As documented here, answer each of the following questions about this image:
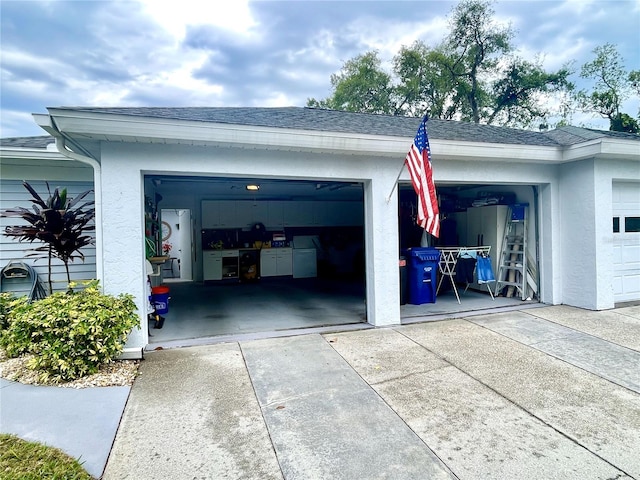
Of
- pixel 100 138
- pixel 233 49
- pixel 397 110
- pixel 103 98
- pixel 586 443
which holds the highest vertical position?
pixel 397 110

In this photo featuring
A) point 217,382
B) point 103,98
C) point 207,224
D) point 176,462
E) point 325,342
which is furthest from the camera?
point 103,98

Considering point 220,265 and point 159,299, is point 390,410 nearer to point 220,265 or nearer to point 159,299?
point 159,299

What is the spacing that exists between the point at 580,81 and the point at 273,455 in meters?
25.1

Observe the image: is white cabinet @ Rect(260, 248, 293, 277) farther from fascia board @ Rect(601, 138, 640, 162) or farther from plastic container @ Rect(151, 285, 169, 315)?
fascia board @ Rect(601, 138, 640, 162)

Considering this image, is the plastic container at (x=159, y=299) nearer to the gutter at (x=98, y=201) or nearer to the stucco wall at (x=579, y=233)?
the gutter at (x=98, y=201)

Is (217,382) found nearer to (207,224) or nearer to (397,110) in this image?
(207,224)

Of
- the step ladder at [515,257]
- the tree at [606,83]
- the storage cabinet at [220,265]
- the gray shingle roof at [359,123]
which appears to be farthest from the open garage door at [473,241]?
the tree at [606,83]

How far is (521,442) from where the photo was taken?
7.70ft

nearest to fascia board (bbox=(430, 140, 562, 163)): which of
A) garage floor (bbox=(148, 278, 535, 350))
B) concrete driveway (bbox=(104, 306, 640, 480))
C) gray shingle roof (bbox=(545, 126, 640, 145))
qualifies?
gray shingle roof (bbox=(545, 126, 640, 145))

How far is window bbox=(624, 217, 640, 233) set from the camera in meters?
6.16

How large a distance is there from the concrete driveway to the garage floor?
24.1 inches

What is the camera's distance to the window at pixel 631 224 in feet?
20.2

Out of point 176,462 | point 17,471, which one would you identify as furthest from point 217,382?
point 17,471

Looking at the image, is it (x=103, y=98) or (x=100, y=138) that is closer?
(x=100, y=138)
